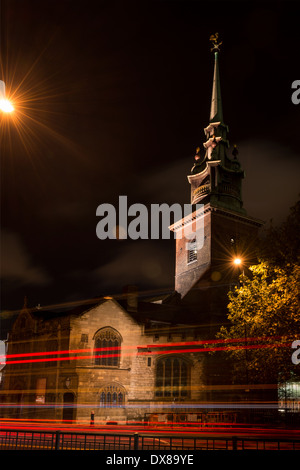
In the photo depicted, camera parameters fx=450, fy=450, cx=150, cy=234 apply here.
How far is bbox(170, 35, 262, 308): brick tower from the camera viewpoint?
4356cm

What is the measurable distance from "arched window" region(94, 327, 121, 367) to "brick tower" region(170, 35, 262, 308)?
1212cm

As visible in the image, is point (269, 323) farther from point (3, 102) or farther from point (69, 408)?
point (69, 408)

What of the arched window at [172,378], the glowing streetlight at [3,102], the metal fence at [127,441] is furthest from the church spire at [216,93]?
the glowing streetlight at [3,102]

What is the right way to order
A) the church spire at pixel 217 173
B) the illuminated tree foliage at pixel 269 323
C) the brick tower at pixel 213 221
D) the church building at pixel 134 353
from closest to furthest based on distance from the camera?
the illuminated tree foliage at pixel 269 323 < the church building at pixel 134 353 < the brick tower at pixel 213 221 < the church spire at pixel 217 173

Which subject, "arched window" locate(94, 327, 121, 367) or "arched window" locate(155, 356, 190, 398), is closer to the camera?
"arched window" locate(94, 327, 121, 367)

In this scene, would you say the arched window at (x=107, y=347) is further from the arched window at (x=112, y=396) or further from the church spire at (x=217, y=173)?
the church spire at (x=217, y=173)

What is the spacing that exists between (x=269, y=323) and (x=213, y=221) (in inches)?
932

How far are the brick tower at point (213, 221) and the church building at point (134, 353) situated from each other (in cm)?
14

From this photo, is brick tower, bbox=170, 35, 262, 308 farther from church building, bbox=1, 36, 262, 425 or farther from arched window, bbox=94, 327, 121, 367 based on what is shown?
arched window, bbox=94, 327, 121, 367

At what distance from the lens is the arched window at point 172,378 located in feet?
114

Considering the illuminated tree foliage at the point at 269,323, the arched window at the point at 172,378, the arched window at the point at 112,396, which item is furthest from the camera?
the arched window at the point at 172,378

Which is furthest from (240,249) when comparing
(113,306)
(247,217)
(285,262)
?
(247,217)

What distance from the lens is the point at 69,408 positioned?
31.0 meters

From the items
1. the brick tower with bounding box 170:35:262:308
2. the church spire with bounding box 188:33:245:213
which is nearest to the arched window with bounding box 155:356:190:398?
the brick tower with bounding box 170:35:262:308
